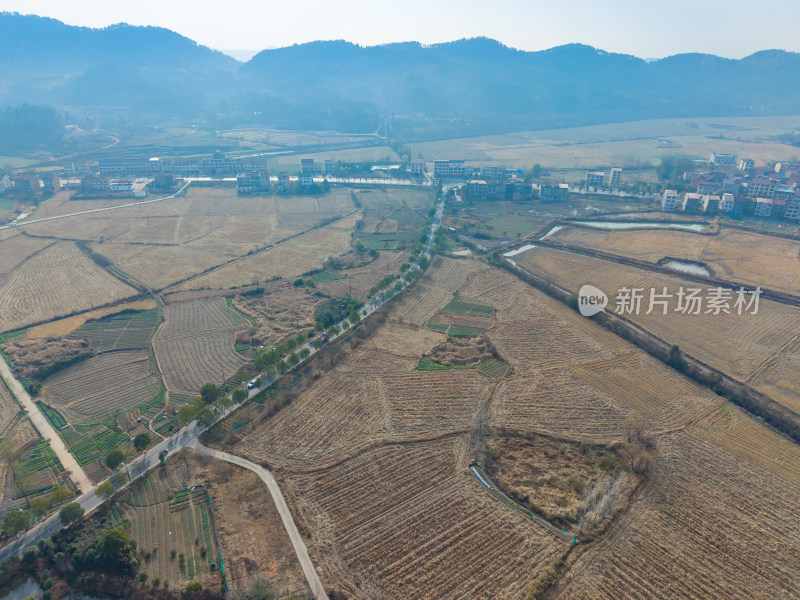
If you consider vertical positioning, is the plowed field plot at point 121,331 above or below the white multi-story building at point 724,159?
below

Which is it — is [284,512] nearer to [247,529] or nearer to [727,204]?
[247,529]

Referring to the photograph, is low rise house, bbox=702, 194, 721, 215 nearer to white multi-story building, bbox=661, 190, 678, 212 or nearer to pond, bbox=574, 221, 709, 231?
white multi-story building, bbox=661, 190, 678, 212

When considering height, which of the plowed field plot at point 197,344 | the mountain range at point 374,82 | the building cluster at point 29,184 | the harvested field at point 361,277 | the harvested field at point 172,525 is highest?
the mountain range at point 374,82

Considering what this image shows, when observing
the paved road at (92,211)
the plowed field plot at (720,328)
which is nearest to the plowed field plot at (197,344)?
the plowed field plot at (720,328)

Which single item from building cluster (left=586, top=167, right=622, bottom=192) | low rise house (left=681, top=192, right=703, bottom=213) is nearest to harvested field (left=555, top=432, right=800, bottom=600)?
low rise house (left=681, top=192, right=703, bottom=213)

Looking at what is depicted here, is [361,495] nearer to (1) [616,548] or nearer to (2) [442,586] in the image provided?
(2) [442,586]

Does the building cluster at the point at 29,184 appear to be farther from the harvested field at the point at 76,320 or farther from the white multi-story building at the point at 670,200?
the white multi-story building at the point at 670,200
